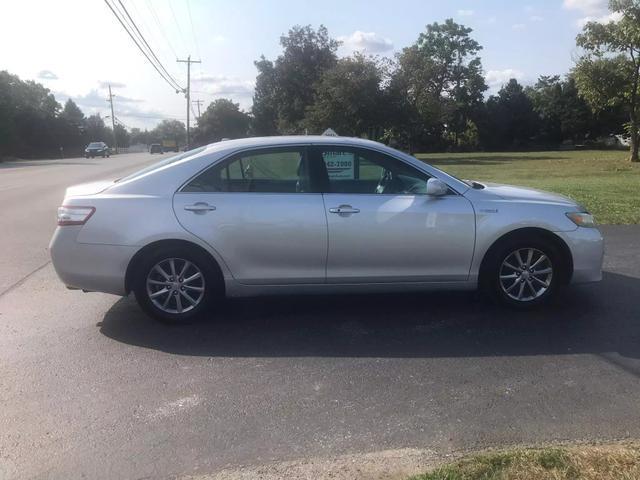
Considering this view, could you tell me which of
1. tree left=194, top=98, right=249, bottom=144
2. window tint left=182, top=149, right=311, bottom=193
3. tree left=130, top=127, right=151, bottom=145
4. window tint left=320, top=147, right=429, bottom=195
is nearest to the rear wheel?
window tint left=320, top=147, right=429, bottom=195

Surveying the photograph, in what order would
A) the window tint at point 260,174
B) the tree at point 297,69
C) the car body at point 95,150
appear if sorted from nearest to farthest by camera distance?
the window tint at point 260,174
the tree at point 297,69
the car body at point 95,150

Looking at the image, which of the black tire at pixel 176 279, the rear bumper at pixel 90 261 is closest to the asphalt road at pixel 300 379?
the black tire at pixel 176 279

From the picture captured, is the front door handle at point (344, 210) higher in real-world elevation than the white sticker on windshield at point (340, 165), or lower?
lower

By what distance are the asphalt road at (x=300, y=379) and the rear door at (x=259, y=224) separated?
0.51 m

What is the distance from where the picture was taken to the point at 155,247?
547cm

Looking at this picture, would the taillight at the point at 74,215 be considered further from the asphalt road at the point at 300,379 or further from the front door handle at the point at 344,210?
the front door handle at the point at 344,210

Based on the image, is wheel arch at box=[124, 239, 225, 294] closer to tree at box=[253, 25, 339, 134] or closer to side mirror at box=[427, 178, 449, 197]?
side mirror at box=[427, 178, 449, 197]

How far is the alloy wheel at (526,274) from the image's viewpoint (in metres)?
5.78

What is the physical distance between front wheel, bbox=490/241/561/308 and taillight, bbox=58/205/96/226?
3603 mm

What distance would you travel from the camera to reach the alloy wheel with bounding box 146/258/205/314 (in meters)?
5.52

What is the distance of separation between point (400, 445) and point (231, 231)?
261 centimetres

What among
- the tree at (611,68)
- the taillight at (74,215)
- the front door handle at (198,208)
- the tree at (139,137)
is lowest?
the tree at (139,137)

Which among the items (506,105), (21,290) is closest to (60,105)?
(506,105)

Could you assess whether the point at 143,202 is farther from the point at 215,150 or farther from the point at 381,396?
the point at 381,396
